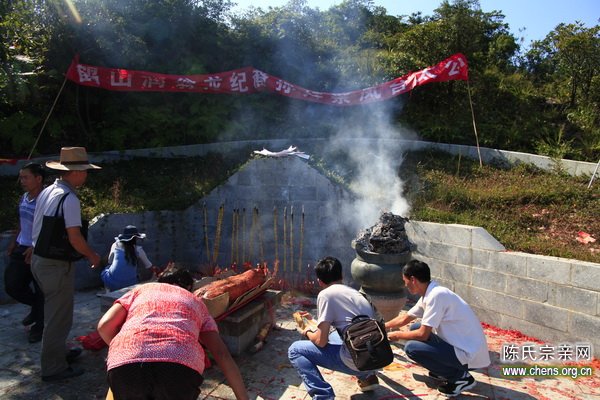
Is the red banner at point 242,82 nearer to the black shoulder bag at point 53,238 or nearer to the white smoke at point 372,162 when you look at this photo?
the white smoke at point 372,162

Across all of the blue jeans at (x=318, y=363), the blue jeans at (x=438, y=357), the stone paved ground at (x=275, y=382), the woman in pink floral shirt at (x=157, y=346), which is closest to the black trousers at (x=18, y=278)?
the stone paved ground at (x=275, y=382)

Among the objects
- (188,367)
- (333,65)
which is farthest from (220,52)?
(188,367)

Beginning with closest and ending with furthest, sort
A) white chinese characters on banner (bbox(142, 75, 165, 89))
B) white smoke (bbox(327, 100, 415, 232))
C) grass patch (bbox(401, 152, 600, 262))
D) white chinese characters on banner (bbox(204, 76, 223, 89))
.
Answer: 1. grass patch (bbox(401, 152, 600, 262))
2. white smoke (bbox(327, 100, 415, 232))
3. white chinese characters on banner (bbox(142, 75, 165, 89))
4. white chinese characters on banner (bbox(204, 76, 223, 89))

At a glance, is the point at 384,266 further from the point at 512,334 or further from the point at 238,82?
the point at 238,82

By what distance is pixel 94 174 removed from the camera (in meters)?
10.7

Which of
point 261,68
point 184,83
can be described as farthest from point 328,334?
point 261,68

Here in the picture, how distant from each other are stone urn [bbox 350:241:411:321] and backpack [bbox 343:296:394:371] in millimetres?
2100

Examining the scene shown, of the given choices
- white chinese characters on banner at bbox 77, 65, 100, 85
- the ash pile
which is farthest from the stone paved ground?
white chinese characters on banner at bbox 77, 65, 100, 85

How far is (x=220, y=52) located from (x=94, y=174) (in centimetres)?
644

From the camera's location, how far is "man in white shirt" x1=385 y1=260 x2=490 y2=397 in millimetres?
4273

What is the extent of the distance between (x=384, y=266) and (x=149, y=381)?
3.95 metres

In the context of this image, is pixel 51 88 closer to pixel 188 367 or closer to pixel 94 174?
pixel 94 174

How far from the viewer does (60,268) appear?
4.38 m

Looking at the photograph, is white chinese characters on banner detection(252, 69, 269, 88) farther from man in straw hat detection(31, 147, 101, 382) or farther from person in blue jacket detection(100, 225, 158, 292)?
man in straw hat detection(31, 147, 101, 382)
